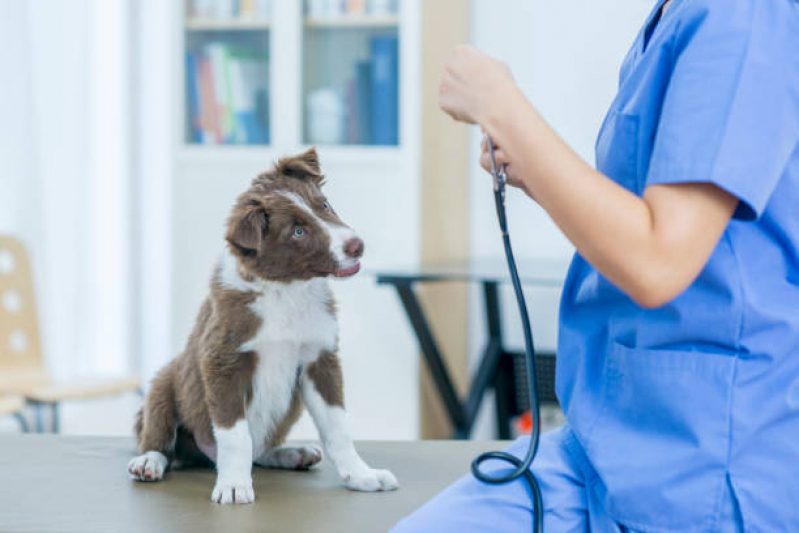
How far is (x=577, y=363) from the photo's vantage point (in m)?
1.03

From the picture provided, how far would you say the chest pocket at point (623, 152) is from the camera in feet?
3.04

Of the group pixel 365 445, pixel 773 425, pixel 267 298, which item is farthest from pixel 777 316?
pixel 365 445

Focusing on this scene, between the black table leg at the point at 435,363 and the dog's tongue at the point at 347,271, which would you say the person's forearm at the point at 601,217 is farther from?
the black table leg at the point at 435,363

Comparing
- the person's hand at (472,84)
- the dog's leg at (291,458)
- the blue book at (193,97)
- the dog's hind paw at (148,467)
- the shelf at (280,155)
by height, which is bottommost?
the dog's leg at (291,458)

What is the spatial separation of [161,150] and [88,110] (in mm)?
303

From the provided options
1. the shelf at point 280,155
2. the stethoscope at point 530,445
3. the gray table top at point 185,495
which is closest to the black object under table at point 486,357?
the shelf at point 280,155

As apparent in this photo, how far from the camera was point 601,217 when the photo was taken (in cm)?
80

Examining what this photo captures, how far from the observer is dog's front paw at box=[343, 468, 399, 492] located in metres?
1.22

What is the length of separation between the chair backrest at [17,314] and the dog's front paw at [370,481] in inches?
75.5

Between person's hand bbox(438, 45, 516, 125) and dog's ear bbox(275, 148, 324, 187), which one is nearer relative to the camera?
person's hand bbox(438, 45, 516, 125)

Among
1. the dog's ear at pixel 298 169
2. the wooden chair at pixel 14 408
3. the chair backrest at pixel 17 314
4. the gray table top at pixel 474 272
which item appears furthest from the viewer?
the chair backrest at pixel 17 314

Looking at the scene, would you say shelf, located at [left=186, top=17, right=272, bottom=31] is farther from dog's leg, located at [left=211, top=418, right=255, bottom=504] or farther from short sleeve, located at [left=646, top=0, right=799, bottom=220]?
short sleeve, located at [left=646, top=0, right=799, bottom=220]

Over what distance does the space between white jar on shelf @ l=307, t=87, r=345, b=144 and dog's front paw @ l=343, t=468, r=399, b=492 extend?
2180 millimetres

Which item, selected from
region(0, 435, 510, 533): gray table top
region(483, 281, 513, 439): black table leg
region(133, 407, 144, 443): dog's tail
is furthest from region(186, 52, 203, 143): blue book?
region(133, 407, 144, 443): dog's tail
